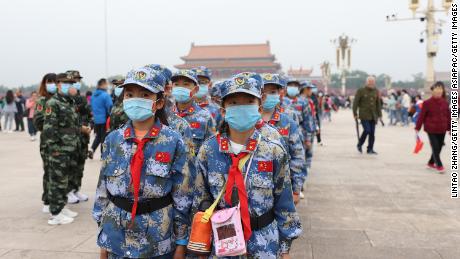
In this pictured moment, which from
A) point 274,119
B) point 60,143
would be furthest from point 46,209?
point 274,119

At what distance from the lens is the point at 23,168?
827 cm

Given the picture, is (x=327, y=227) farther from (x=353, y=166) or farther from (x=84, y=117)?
(x=353, y=166)

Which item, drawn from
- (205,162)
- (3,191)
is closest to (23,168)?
(3,191)

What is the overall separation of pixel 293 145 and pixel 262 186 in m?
1.63

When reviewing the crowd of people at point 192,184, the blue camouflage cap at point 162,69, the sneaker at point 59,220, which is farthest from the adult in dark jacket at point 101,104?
the crowd of people at point 192,184

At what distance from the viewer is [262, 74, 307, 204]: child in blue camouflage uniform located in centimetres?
367

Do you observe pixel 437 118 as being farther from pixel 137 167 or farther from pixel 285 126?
pixel 137 167

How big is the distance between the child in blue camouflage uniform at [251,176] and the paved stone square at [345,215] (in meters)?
1.78

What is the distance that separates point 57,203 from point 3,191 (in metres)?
2.21

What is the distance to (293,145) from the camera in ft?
12.2

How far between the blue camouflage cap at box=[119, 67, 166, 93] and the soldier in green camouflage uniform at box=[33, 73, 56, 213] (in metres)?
3.06

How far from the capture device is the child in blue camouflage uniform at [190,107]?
4020mm

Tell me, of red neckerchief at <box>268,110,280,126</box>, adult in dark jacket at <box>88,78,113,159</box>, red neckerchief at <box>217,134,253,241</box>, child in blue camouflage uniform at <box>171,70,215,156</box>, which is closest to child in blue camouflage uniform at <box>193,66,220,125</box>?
child in blue camouflage uniform at <box>171,70,215,156</box>

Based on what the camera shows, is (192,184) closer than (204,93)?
Yes
